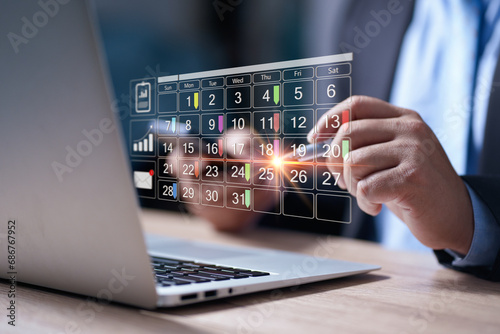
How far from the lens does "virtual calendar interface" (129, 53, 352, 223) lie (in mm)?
602

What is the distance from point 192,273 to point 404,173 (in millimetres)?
315

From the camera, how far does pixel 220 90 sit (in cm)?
67

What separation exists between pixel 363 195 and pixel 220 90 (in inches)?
10.2

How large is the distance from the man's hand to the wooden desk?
3.3 inches

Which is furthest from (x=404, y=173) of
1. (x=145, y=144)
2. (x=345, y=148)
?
(x=145, y=144)

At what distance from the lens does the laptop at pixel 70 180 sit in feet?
1.11

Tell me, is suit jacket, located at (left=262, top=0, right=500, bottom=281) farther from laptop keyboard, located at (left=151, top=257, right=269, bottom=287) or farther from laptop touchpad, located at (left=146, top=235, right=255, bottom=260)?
laptop keyboard, located at (left=151, top=257, right=269, bottom=287)

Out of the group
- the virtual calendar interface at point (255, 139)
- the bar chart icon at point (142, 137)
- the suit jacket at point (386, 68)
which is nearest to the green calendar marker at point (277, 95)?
the virtual calendar interface at point (255, 139)

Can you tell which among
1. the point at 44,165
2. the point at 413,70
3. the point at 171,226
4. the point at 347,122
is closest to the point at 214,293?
the point at 44,165

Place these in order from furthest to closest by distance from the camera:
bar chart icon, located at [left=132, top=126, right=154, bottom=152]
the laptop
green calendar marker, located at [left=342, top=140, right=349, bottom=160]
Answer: bar chart icon, located at [left=132, top=126, right=154, bottom=152], green calendar marker, located at [left=342, top=140, right=349, bottom=160], the laptop

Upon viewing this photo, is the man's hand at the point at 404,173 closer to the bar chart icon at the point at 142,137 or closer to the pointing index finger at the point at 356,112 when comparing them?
the pointing index finger at the point at 356,112

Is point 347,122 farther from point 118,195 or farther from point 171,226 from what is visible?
point 171,226

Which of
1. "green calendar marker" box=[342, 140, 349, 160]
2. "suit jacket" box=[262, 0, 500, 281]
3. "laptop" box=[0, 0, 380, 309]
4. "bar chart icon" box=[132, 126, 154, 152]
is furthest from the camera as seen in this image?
"suit jacket" box=[262, 0, 500, 281]

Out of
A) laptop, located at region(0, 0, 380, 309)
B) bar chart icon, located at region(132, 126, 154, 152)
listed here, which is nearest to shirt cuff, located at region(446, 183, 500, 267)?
laptop, located at region(0, 0, 380, 309)
